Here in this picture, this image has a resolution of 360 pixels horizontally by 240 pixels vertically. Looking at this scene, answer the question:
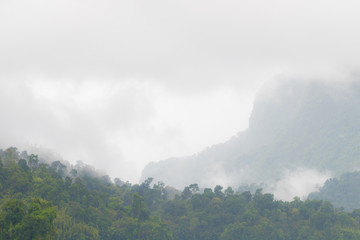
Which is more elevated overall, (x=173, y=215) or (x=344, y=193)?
(x=344, y=193)

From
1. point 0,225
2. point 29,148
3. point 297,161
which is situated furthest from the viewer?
point 297,161

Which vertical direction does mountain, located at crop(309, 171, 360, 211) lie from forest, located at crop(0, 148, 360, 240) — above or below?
above

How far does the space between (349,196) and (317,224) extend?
54864 millimetres

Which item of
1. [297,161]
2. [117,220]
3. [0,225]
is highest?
[297,161]

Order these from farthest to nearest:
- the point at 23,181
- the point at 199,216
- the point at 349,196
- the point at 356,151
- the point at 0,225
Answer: the point at 356,151, the point at 349,196, the point at 199,216, the point at 23,181, the point at 0,225

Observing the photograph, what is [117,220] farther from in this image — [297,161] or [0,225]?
[297,161]

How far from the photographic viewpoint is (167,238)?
71.8 meters

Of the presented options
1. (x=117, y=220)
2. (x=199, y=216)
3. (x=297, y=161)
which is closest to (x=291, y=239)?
(x=199, y=216)

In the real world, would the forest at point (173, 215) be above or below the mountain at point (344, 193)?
below

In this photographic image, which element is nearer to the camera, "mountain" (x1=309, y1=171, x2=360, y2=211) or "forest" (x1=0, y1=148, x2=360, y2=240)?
"forest" (x1=0, y1=148, x2=360, y2=240)

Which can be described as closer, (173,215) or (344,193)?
(173,215)

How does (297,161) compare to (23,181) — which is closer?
(23,181)

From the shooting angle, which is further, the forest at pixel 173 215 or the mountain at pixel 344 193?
the mountain at pixel 344 193

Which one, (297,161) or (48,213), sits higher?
(297,161)
